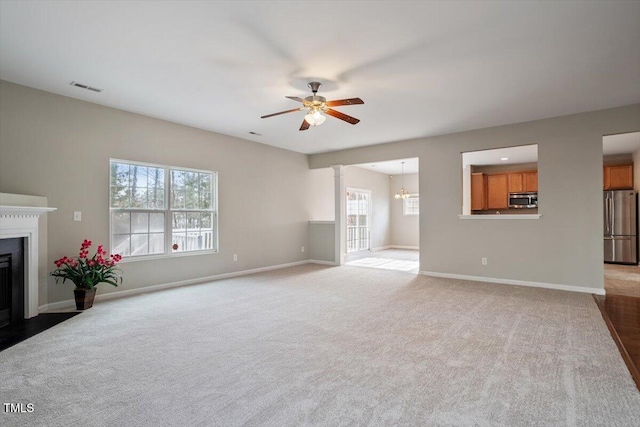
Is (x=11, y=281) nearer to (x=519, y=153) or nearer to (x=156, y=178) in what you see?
(x=156, y=178)

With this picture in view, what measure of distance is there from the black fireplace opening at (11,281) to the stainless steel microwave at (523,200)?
9675 mm

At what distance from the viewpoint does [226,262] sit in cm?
600

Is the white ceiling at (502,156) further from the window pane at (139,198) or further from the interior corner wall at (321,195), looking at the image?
the window pane at (139,198)

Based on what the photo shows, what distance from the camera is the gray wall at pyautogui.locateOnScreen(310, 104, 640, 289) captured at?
4.66 meters

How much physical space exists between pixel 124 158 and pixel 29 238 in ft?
5.09

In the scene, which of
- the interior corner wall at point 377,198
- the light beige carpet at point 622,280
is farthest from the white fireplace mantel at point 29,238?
the light beige carpet at point 622,280

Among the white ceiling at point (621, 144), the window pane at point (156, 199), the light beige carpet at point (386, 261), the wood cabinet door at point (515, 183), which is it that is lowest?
the light beige carpet at point (386, 261)

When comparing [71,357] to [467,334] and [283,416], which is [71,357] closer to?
[283,416]

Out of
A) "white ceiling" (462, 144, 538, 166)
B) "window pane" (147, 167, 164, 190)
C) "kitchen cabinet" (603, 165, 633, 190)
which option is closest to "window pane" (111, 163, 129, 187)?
"window pane" (147, 167, 164, 190)

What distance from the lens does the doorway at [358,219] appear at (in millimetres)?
9203

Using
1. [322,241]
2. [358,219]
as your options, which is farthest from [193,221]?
[358,219]

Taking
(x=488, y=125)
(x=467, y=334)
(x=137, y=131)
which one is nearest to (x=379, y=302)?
(x=467, y=334)

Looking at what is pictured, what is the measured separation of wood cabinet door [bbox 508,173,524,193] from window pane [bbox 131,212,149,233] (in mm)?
8503

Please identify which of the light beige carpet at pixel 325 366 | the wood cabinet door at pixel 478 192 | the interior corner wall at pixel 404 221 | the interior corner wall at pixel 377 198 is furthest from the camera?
the interior corner wall at pixel 404 221
